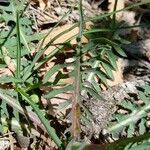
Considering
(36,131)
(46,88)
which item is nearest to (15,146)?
(36,131)

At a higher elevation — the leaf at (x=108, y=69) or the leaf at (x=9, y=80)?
the leaf at (x=108, y=69)

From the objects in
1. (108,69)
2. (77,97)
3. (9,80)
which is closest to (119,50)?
(108,69)

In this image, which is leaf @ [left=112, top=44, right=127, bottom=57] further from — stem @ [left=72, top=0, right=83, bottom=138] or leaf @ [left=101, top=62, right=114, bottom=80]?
stem @ [left=72, top=0, right=83, bottom=138]

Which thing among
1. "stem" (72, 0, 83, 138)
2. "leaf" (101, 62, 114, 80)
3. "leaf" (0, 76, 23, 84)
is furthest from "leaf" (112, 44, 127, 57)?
"leaf" (0, 76, 23, 84)

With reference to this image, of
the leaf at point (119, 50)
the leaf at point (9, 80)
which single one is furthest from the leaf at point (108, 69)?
the leaf at point (9, 80)

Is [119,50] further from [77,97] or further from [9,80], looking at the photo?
[9,80]

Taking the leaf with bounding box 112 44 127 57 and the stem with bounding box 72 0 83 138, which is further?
the leaf with bounding box 112 44 127 57

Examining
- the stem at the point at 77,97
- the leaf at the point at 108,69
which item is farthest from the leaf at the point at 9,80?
the leaf at the point at 108,69

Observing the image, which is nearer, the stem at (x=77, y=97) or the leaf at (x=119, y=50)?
the stem at (x=77, y=97)

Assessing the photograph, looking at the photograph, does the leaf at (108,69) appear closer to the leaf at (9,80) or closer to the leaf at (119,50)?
the leaf at (119,50)

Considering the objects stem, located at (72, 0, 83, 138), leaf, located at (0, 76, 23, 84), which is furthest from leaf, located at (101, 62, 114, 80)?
leaf, located at (0, 76, 23, 84)

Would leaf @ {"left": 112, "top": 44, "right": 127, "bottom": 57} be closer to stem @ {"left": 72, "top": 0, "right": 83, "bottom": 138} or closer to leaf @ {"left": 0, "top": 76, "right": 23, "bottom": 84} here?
stem @ {"left": 72, "top": 0, "right": 83, "bottom": 138}

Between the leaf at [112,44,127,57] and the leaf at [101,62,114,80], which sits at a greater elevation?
the leaf at [112,44,127,57]
